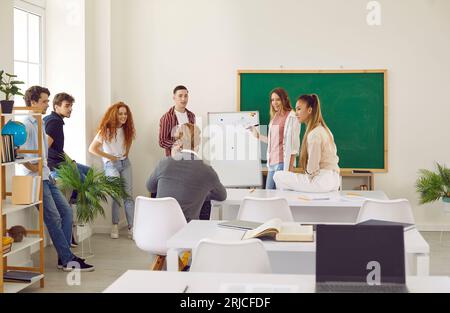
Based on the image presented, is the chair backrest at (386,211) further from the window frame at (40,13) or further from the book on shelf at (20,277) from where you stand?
the window frame at (40,13)

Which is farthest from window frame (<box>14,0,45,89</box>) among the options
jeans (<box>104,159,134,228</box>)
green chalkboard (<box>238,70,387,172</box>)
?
green chalkboard (<box>238,70,387,172</box>)

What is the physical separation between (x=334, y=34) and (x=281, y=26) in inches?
25.3

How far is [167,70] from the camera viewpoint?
870 cm

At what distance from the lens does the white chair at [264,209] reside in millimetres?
5023

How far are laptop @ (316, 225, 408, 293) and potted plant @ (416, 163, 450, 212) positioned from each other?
5240 mm

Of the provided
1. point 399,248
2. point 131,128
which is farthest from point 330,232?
point 131,128

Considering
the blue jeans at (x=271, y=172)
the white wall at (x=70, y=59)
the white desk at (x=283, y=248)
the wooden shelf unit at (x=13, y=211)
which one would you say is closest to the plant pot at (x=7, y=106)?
the wooden shelf unit at (x=13, y=211)

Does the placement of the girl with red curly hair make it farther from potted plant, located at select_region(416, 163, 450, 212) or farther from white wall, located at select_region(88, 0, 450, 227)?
potted plant, located at select_region(416, 163, 450, 212)

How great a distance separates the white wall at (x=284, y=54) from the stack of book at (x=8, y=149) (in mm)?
2890

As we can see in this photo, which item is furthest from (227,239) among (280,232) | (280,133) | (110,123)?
(110,123)

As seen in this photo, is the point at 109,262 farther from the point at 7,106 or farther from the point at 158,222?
the point at 7,106

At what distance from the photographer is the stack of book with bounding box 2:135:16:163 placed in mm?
5082

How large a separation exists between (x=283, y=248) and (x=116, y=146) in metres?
4.47

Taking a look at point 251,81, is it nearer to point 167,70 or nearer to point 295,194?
point 167,70
